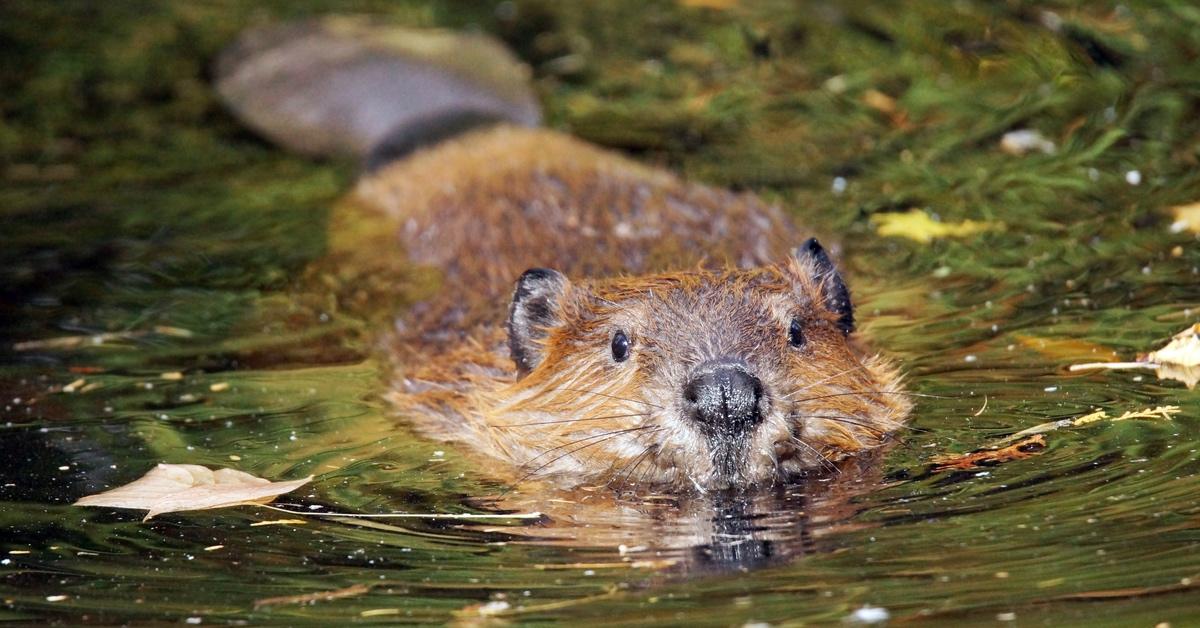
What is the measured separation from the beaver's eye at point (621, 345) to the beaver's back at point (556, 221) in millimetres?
1002

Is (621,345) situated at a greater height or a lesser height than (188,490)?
greater

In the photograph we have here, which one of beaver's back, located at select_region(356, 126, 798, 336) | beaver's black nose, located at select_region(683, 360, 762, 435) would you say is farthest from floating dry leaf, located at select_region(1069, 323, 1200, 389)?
beaver's black nose, located at select_region(683, 360, 762, 435)

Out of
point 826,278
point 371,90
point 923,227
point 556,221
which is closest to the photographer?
point 826,278

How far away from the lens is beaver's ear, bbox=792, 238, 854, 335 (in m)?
5.26

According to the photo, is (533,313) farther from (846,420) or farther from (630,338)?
(846,420)

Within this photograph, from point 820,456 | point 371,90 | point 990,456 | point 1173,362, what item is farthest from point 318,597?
point 371,90

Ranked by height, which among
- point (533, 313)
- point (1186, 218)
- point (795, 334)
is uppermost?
point (1186, 218)

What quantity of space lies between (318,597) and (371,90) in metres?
5.05

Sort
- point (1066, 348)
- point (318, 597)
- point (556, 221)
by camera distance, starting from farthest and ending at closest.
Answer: point (556, 221) < point (1066, 348) < point (318, 597)

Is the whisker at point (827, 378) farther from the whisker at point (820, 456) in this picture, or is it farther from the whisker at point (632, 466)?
the whisker at point (632, 466)

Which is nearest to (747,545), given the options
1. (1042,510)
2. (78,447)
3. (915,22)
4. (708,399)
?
(708,399)

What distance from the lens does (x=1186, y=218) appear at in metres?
7.02

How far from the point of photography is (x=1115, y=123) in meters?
8.26

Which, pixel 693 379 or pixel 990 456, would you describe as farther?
pixel 990 456
